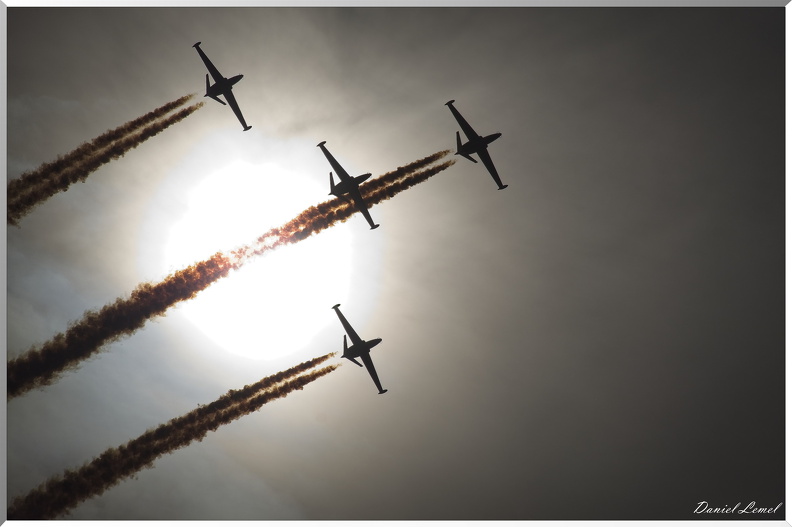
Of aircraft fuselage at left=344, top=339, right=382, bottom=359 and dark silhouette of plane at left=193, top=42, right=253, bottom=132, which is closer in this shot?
dark silhouette of plane at left=193, top=42, right=253, bottom=132

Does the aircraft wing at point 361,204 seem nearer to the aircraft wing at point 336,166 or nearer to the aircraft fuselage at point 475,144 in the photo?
the aircraft wing at point 336,166

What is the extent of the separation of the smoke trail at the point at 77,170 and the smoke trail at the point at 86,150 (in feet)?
0.38

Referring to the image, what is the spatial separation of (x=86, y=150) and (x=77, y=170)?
1.32 m

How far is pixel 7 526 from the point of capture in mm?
21203

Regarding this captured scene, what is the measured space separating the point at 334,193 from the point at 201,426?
53.7 feet

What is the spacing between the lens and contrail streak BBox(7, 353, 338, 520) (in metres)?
28.4

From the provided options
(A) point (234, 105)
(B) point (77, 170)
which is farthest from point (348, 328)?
(B) point (77, 170)

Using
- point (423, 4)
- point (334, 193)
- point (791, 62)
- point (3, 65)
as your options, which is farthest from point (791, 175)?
point (3, 65)

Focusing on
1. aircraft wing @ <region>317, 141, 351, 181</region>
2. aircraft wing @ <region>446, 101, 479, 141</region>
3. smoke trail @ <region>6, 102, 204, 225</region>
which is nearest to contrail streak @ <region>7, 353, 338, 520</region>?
aircraft wing @ <region>317, 141, 351, 181</region>

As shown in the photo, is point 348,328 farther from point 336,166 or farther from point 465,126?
point 465,126

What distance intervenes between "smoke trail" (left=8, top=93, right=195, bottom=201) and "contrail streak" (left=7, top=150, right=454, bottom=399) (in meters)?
8.33

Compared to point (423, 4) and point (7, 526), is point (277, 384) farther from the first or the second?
point (423, 4)

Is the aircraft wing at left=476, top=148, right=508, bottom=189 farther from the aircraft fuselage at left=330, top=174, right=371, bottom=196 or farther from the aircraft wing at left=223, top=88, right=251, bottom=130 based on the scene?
the aircraft wing at left=223, top=88, right=251, bottom=130

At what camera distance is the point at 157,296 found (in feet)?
104
